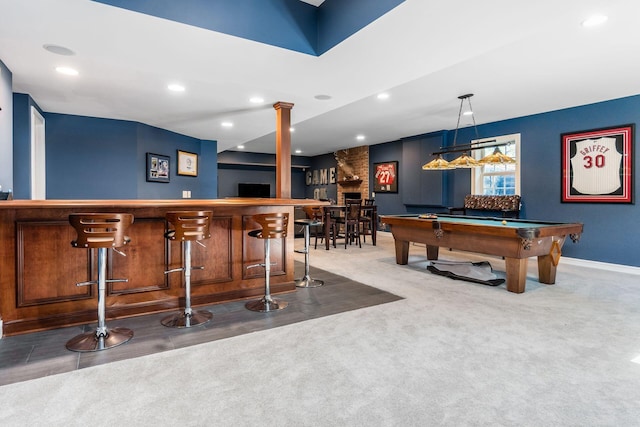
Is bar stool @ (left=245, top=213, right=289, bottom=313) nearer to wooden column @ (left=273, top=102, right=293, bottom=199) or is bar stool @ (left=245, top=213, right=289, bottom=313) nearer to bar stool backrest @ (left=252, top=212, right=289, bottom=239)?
bar stool backrest @ (left=252, top=212, right=289, bottom=239)

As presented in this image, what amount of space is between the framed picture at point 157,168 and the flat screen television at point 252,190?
5.16 meters

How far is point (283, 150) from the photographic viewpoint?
184 inches

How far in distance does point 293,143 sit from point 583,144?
6.70 m

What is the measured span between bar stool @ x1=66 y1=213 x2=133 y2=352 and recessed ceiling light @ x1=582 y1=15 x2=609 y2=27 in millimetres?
4051

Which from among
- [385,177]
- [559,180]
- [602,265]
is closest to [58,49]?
[559,180]

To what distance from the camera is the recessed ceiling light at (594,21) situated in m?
2.80

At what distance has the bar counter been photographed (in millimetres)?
2740

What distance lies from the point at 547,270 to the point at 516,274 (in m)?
0.77

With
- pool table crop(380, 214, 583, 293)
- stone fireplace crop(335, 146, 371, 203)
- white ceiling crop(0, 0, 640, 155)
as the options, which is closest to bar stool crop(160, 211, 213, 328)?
white ceiling crop(0, 0, 640, 155)

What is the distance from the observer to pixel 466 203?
283 inches

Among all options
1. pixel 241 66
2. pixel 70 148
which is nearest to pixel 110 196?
pixel 70 148

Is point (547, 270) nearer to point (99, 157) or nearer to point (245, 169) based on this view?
point (99, 157)

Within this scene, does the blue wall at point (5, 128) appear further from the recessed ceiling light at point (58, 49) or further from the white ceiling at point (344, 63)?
the recessed ceiling light at point (58, 49)

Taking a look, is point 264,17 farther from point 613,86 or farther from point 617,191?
point 617,191
